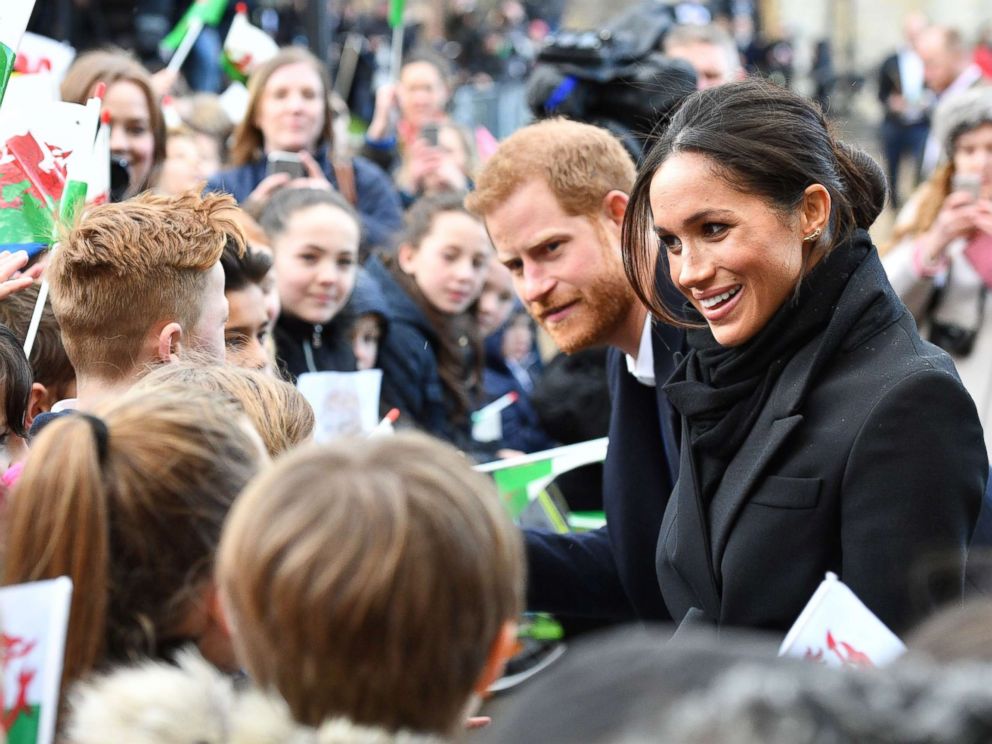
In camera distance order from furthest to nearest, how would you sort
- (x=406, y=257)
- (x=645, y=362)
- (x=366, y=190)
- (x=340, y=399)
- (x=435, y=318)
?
1. (x=366, y=190)
2. (x=406, y=257)
3. (x=435, y=318)
4. (x=340, y=399)
5. (x=645, y=362)

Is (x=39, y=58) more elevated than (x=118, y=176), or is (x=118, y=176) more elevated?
(x=39, y=58)

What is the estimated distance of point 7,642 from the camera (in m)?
1.78

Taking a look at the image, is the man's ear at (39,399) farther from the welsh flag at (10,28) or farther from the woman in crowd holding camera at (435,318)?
the woman in crowd holding camera at (435,318)

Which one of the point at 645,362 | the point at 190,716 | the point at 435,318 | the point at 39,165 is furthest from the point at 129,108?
the point at 190,716

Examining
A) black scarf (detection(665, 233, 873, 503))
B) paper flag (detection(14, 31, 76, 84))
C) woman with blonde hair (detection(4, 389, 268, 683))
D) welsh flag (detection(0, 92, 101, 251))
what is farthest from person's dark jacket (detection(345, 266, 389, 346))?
woman with blonde hair (detection(4, 389, 268, 683))

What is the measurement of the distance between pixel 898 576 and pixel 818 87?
23.0m

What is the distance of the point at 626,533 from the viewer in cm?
343

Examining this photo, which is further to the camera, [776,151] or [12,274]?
[12,274]

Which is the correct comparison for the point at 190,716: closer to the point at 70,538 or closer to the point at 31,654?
the point at 31,654

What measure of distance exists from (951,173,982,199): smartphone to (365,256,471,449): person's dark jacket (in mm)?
2126

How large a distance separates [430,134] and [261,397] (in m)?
5.15

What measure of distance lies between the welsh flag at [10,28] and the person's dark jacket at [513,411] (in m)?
2.85

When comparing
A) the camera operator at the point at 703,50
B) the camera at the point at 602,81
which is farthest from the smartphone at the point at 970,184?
the camera operator at the point at 703,50

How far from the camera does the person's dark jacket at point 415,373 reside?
5285mm
